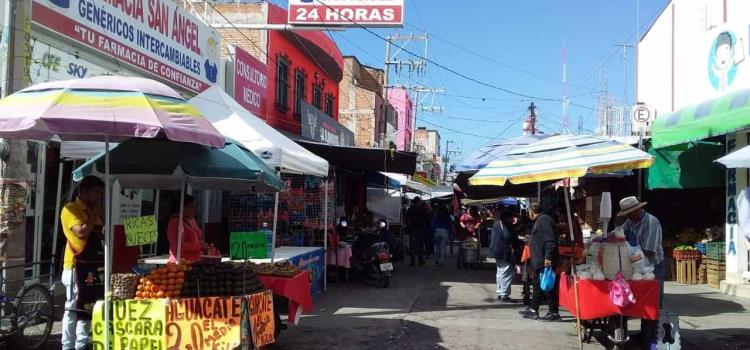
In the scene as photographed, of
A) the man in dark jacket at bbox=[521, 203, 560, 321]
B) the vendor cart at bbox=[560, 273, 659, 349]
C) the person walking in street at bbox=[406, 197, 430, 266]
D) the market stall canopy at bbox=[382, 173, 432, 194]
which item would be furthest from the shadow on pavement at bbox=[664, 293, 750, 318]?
the market stall canopy at bbox=[382, 173, 432, 194]

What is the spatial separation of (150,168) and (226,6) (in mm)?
14155

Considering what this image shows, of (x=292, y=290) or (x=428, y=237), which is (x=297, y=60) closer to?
(x=428, y=237)

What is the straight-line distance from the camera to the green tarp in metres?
12.6

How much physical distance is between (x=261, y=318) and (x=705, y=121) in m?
8.66

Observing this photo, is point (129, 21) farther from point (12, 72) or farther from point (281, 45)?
point (281, 45)

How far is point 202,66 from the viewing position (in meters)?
13.9

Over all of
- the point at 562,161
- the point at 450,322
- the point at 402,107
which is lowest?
the point at 450,322

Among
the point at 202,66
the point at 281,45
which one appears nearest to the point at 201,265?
the point at 202,66

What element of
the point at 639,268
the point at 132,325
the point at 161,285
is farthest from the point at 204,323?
the point at 639,268

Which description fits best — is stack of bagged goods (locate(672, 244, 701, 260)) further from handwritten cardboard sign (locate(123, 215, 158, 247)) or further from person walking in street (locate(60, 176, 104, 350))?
person walking in street (locate(60, 176, 104, 350))

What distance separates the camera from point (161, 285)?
220 inches

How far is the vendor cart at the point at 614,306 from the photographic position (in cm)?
657

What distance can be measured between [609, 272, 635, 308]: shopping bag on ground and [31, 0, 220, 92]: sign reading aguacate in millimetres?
8062

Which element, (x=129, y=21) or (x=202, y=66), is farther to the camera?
(x=202, y=66)
